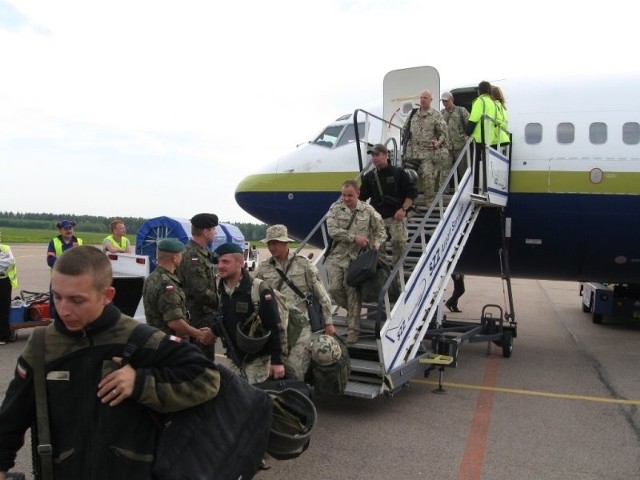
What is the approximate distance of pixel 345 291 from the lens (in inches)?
264

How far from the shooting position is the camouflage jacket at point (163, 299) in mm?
5094

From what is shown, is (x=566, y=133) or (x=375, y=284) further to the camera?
(x=566, y=133)

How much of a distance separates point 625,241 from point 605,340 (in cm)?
303

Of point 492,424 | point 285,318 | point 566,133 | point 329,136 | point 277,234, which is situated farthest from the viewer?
point 329,136

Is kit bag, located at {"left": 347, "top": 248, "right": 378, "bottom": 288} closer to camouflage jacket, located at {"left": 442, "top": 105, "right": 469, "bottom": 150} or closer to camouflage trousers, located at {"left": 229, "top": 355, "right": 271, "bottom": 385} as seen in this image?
camouflage trousers, located at {"left": 229, "top": 355, "right": 271, "bottom": 385}

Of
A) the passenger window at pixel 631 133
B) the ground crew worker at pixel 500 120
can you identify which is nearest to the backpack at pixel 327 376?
the ground crew worker at pixel 500 120

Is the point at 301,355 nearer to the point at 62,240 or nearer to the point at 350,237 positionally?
the point at 350,237

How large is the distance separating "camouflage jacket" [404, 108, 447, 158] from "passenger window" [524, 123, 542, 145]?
155 centimetres

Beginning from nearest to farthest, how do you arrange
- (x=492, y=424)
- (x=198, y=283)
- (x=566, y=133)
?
1. (x=198, y=283)
2. (x=492, y=424)
3. (x=566, y=133)

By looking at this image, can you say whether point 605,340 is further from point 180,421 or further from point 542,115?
point 180,421

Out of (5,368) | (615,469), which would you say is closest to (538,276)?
(615,469)

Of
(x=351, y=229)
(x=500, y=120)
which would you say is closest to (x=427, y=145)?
(x=500, y=120)

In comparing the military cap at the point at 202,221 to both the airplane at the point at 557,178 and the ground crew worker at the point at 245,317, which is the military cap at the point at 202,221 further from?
the airplane at the point at 557,178

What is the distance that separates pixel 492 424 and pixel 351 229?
251 cm
